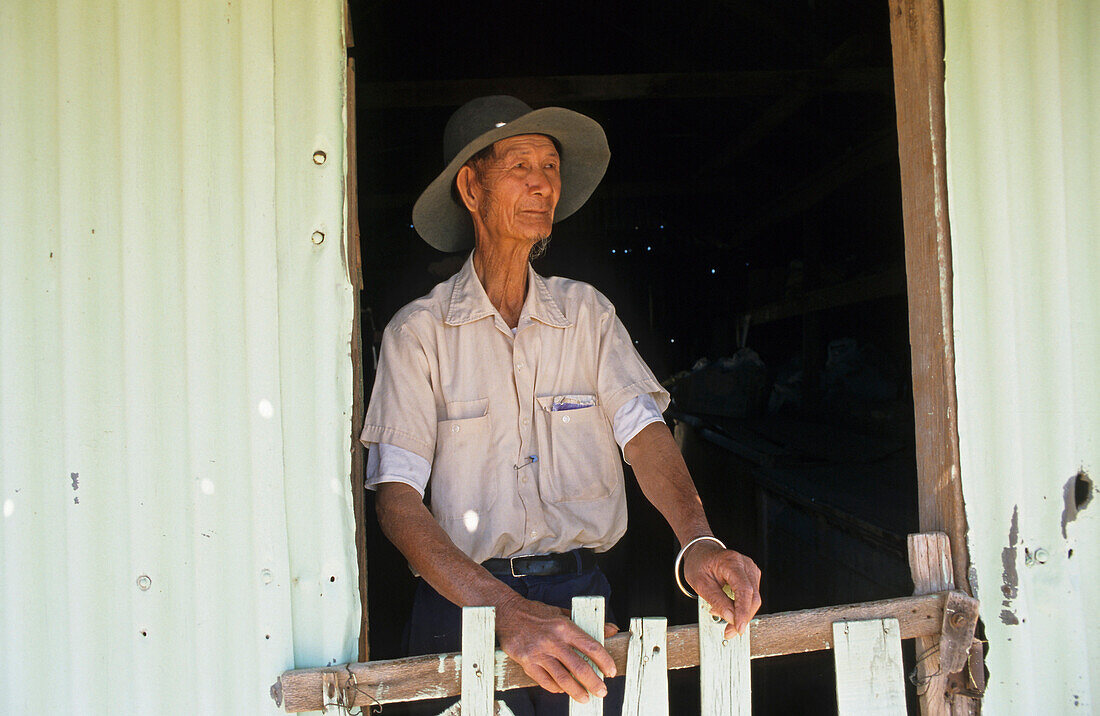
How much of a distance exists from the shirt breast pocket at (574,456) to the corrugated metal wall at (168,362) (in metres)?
0.65

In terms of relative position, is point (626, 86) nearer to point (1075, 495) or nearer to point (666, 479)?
point (666, 479)

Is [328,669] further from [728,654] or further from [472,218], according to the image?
[472,218]

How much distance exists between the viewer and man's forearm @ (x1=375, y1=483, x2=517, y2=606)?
1.61 metres

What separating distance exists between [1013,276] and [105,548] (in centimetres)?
219

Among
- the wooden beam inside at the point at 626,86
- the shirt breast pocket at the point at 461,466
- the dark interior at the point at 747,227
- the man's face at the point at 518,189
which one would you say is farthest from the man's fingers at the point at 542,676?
the wooden beam inside at the point at 626,86

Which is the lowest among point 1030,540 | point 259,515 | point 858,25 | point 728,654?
point 728,654

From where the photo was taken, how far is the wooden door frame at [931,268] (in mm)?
1758

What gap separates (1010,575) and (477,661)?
4.23ft

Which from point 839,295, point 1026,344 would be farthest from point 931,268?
point 839,295

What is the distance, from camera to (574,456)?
6.86ft

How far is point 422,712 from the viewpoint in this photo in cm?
300

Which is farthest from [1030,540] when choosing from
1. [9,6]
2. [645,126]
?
[645,126]

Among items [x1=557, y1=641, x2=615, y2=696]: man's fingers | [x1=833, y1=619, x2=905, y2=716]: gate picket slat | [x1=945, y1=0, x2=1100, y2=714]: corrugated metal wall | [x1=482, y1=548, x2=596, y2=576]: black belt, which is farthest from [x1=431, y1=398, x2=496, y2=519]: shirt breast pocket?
[x1=945, y1=0, x2=1100, y2=714]: corrugated metal wall

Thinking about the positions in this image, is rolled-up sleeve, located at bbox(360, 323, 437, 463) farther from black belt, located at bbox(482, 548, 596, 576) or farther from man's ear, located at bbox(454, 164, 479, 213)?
man's ear, located at bbox(454, 164, 479, 213)
